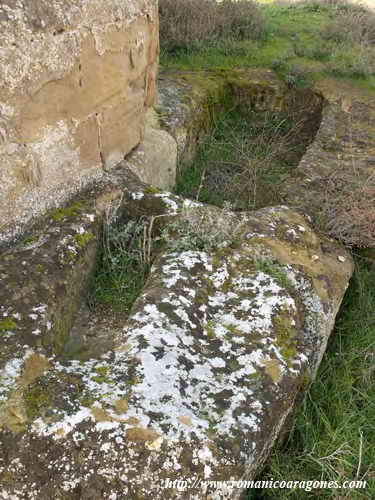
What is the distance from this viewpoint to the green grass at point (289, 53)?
5.26m

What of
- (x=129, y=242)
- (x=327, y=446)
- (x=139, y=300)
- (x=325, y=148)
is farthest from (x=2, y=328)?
(x=325, y=148)

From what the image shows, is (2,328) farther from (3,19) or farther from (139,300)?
(3,19)

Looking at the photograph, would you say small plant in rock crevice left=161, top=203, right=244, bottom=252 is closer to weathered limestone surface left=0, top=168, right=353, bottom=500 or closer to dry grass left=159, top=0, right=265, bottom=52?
weathered limestone surface left=0, top=168, right=353, bottom=500

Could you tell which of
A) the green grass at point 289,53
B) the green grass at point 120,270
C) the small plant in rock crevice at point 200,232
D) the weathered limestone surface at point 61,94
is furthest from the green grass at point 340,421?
the green grass at point 289,53

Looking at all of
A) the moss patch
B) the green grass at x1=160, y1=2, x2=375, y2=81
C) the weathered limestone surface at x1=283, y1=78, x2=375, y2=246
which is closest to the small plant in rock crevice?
→ the moss patch

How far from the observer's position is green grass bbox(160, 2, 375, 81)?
17.3ft

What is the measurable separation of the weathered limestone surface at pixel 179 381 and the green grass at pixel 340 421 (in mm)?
183

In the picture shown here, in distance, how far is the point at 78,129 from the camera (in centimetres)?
247

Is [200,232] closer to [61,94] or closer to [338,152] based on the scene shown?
[61,94]

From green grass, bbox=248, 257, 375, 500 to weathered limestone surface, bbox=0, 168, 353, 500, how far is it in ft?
0.60

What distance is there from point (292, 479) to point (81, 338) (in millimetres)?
1048

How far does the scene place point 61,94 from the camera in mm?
2285

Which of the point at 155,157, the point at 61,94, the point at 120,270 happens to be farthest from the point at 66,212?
the point at 155,157

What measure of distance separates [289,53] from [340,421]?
4697mm
